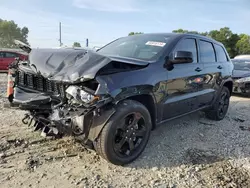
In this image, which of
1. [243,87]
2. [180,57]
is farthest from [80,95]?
[243,87]

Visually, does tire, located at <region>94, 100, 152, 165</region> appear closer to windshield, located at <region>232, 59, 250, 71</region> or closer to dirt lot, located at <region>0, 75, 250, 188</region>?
dirt lot, located at <region>0, 75, 250, 188</region>

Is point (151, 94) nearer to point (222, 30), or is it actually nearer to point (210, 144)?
point (210, 144)

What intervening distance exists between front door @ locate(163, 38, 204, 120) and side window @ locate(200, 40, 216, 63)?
0.24 m

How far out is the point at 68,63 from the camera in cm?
313

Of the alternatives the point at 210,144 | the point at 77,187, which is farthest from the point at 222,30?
the point at 77,187

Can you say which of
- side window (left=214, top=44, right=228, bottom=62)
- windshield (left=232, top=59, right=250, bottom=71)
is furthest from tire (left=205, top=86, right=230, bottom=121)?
windshield (left=232, top=59, right=250, bottom=71)

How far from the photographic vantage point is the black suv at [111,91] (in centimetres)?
289

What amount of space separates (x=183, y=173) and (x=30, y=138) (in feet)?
7.67

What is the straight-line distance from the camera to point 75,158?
11.2ft

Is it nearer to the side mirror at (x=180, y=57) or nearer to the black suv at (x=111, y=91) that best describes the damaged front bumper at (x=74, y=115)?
the black suv at (x=111, y=91)

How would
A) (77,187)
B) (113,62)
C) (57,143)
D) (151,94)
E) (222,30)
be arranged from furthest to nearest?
(222,30)
(57,143)
(151,94)
(113,62)
(77,187)

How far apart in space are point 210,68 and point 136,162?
2.56 metres

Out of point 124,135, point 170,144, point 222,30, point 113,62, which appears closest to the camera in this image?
point 113,62

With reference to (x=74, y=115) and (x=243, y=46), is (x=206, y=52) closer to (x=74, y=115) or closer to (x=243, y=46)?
(x=74, y=115)
